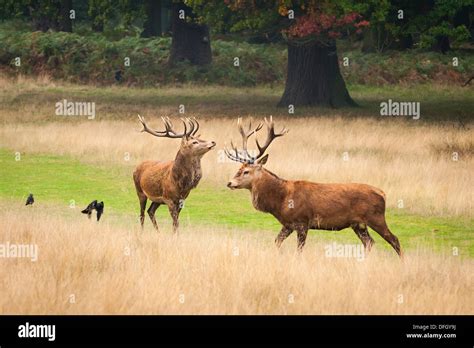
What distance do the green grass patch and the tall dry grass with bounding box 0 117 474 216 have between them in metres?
0.61

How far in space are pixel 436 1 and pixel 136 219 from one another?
1656cm

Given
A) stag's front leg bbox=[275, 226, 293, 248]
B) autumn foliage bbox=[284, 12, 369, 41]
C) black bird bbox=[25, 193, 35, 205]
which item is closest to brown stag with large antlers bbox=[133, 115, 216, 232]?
stag's front leg bbox=[275, 226, 293, 248]

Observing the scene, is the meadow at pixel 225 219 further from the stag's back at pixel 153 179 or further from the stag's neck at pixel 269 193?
the stag's back at pixel 153 179

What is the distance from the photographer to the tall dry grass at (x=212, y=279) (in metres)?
11.0

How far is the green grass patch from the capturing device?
16.4 meters

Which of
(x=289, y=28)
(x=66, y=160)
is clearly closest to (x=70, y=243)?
(x=66, y=160)

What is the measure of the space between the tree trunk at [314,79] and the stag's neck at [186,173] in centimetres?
1903

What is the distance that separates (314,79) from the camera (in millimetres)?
34656

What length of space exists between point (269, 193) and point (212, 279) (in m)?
2.14

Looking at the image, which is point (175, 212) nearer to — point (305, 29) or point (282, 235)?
point (282, 235)

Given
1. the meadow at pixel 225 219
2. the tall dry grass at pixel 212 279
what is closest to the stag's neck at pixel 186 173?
the meadow at pixel 225 219

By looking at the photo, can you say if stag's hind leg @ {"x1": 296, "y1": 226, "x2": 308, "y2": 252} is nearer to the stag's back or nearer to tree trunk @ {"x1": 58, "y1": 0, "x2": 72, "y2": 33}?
the stag's back

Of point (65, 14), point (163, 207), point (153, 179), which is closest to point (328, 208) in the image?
point (153, 179)

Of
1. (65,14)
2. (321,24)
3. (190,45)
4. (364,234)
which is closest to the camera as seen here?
(364,234)
